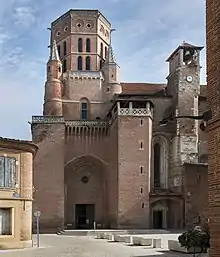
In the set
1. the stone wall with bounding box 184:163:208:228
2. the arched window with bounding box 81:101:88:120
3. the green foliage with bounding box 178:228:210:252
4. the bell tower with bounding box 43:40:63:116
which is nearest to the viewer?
the green foliage with bounding box 178:228:210:252

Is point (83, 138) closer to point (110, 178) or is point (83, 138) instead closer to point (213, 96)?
point (110, 178)

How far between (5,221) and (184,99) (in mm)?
37682

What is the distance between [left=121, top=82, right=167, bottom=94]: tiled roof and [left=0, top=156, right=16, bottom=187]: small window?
40.6 m

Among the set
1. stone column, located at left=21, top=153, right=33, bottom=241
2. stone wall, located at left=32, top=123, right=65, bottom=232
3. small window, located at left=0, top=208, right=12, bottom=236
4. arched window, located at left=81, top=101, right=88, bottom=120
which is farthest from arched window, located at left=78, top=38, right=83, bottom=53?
small window, located at left=0, top=208, right=12, bottom=236

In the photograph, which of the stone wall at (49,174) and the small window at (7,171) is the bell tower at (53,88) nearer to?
the stone wall at (49,174)

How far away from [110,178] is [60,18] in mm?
23508

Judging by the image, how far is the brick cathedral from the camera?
2255 inches

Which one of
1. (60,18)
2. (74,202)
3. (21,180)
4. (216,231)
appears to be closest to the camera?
→ (216,231)

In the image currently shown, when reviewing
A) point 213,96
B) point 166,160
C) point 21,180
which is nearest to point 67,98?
point 166,160

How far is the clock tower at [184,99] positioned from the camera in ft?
198

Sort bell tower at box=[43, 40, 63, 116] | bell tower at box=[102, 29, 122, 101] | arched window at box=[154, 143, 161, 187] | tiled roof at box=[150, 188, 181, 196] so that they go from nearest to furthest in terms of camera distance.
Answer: tiled roof at box=[150, 188, 181, 196], arched window at box=[154, 143, 161, 187], bell tower at box=[43, 40, 63, 116], bell tower at box=[102, 29, 122, 101]

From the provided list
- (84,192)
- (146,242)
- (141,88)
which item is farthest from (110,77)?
(146,242)

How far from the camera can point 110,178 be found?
199ft

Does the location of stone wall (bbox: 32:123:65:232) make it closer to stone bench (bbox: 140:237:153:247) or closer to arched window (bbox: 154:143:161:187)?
arched window (bbox: 154:143:161:187)
